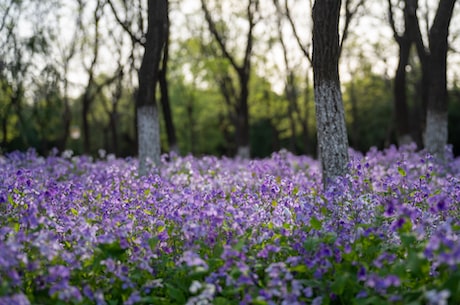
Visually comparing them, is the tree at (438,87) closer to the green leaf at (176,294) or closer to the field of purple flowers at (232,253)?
the field of purple flowers at (232,253)

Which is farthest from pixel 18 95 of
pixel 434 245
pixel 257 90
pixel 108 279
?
pixel 257 90

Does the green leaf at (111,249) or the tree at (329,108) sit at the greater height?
the tree at (329,108)

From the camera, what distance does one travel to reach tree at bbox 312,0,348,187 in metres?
7.98

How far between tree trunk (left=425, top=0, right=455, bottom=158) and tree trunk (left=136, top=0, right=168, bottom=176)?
5.80 m

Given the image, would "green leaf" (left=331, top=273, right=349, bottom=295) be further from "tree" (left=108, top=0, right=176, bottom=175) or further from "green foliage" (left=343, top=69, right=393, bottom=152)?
"green foliage" (left=343, top=69, right=393, bottom=152)

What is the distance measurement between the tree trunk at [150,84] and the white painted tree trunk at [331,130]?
3.84m

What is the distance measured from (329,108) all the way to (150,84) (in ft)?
14.6

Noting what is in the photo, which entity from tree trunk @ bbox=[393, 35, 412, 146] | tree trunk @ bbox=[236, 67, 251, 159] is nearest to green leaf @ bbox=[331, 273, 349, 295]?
tree trunk @ bbox=[393, 35, 412, 146]

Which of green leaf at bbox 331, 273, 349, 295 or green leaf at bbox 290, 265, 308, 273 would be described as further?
green leaf at bbox 290, 265, 308, 273

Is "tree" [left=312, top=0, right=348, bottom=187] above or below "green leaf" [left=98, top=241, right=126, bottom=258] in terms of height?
above

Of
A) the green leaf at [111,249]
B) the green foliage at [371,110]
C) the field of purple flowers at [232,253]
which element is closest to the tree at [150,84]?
the field of purple flowers at [232,253]

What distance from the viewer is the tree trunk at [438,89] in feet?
37.6

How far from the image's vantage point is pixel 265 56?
30234 mm

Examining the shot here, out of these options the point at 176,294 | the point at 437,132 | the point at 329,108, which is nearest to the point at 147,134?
the point at 329,108
